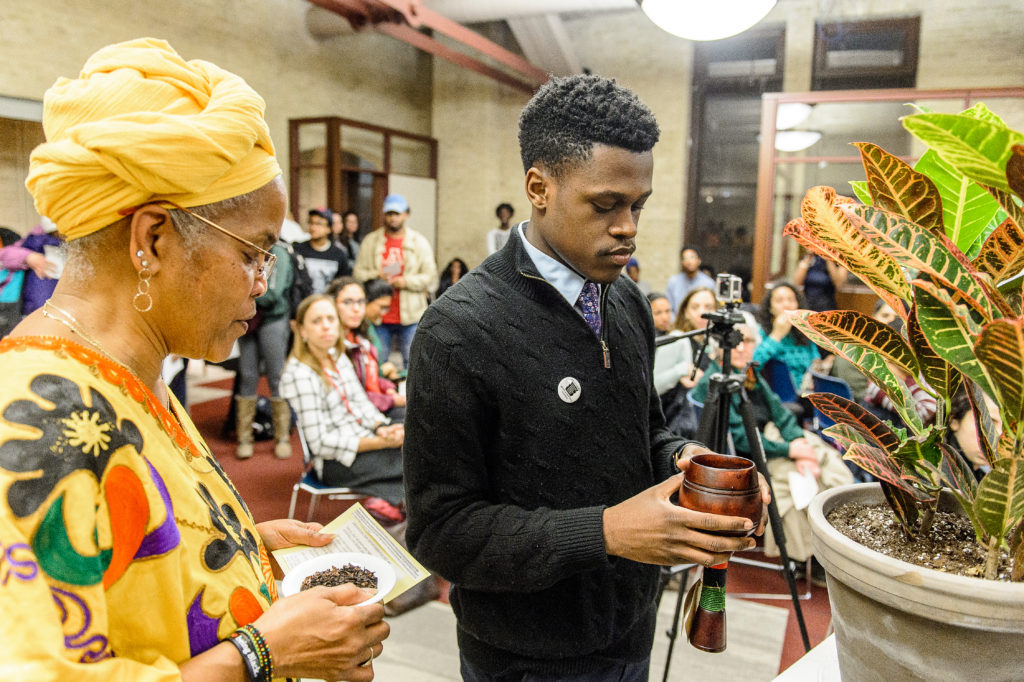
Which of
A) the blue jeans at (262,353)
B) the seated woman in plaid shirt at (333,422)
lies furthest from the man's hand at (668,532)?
the blue jeans at (262,353)

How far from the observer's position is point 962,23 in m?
7.85

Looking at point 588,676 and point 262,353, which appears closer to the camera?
point 588,676

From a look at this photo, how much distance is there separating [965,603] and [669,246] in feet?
29.7

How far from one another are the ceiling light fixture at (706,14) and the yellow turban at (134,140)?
277 centimetres

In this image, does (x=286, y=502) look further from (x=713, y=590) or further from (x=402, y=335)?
(x=713, y=590)

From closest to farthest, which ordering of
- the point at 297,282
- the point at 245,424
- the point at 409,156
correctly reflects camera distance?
the point at 245,424, the point at 297,282, the point at 409,156

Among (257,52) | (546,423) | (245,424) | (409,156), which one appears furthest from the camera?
(409,156)

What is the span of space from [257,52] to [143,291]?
8463 millimetres

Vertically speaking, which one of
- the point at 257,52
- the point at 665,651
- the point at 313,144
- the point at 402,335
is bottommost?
the point at 665,651

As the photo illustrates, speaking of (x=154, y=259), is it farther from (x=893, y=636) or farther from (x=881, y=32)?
(x=881, y=32)

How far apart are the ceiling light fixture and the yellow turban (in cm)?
277

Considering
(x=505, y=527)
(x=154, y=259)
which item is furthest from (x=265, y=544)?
(x=154, y=259)

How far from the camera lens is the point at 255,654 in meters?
0.79

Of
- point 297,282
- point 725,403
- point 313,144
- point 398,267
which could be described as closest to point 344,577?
point 725,403
